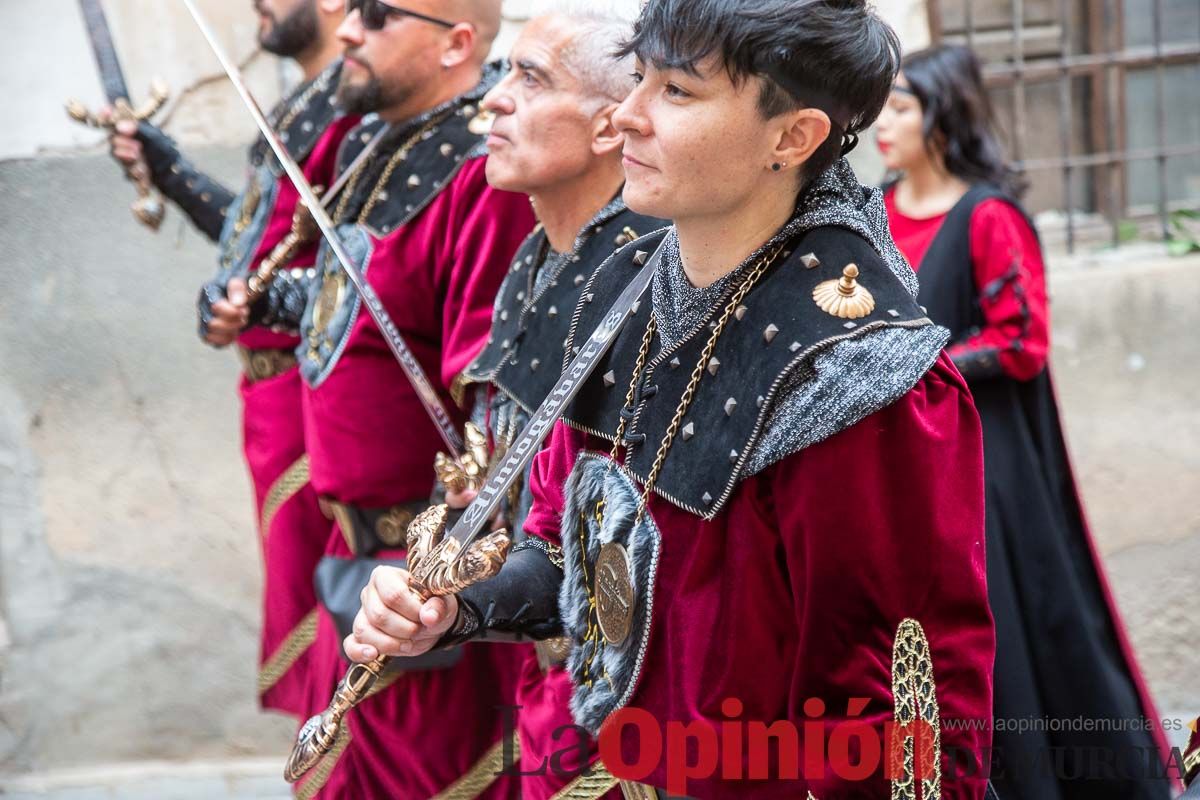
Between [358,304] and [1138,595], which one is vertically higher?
[358,304]

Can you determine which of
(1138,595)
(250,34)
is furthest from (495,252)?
(1138,595)

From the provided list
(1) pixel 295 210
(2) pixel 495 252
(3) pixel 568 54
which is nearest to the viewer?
(3) pixel 568 54

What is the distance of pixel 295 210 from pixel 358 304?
2.09 ft

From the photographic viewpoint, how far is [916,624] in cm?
157

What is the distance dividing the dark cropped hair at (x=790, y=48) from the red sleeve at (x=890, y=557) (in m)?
0.32

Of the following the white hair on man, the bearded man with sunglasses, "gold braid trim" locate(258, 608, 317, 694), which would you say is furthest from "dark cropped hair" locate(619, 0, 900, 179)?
"gold braid trim" locate(258, 608, 317, 694)

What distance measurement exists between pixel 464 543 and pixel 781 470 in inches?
13.8

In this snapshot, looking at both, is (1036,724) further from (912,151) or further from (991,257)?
(912,151)

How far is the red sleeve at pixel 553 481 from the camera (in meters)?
1.93

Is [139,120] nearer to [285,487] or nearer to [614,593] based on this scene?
[285,487]

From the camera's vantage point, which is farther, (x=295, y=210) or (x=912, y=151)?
(x=912, y=151)

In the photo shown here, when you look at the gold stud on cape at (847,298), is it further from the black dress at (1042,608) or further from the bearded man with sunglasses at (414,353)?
the black dress at (1042,608)

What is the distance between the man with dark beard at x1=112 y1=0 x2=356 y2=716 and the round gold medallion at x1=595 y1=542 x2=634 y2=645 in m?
1.80

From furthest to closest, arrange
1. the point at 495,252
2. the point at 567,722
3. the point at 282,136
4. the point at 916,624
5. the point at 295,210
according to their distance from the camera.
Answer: the point at 282,136, the point at 295,210, the point at 495,252, the point at 567,722, the point at 916,624
